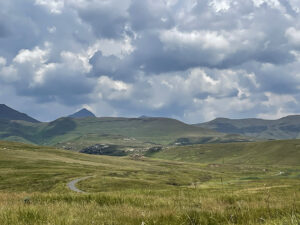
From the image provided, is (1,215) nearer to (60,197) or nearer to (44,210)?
(44,210)

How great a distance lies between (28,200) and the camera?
12.2 metres

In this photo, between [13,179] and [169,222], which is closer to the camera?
[169,222]

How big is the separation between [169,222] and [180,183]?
156m

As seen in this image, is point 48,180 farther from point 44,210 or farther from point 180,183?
point 44,210

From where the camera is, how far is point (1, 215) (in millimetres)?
7926

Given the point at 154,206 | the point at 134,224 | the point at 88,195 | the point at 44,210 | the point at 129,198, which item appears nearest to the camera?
the point at 134,224

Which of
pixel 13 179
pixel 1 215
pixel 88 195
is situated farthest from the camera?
pixel 13 179

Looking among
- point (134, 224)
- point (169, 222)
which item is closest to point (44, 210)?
point (134, 224)

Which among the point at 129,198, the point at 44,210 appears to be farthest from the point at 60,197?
the point at 44,210

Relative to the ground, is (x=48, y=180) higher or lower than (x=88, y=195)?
lower

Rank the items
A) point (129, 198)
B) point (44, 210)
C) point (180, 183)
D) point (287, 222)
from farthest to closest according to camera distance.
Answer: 1. point (180, 183)
2. point (129, 198)
3. point (44, 210)
4. point (287, 222)

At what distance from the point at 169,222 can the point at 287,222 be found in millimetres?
2837

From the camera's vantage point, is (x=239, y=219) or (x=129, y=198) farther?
(x=129, y=198)

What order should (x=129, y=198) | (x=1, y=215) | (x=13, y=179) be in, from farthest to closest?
1. (x=13, y=179)
2. (x=129, y=198)
3. (x=1, y=215)
